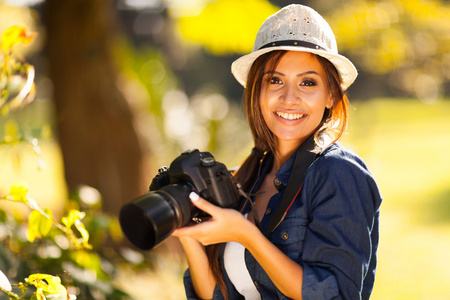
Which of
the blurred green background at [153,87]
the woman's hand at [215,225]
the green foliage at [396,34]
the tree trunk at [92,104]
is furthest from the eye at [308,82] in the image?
the green foliage at [396,34]

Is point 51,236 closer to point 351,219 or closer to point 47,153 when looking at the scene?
point 351,219

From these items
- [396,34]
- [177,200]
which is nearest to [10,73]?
[177,200]

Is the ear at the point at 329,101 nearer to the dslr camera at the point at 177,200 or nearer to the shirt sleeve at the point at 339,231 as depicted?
the shirt sleeve at the point at 339,231

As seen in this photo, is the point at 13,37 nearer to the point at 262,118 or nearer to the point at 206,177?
the point at 206,177

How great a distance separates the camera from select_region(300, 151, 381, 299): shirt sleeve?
1.38 meters

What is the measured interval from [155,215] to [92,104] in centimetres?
301

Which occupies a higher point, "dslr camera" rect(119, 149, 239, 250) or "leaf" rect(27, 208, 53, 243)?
"dslr camera" rect(119, 149, 239, 250)

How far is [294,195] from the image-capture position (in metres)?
1.53

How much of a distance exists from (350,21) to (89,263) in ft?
11.7

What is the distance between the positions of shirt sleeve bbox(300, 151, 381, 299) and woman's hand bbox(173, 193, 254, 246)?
0.20 m

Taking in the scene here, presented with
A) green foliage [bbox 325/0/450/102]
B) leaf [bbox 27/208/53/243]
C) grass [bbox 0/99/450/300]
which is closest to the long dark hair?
grass [bbox 0/99/450/300]

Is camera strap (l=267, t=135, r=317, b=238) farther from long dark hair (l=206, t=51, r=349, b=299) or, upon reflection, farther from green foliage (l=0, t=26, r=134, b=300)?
green foliage (l=0, t=26, r=134, b=300)

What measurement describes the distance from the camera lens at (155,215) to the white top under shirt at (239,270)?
324 millimetres

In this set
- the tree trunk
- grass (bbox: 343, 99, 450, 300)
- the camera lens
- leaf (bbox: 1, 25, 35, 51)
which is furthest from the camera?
grass (bbox: 343, 99, 450, 300)
